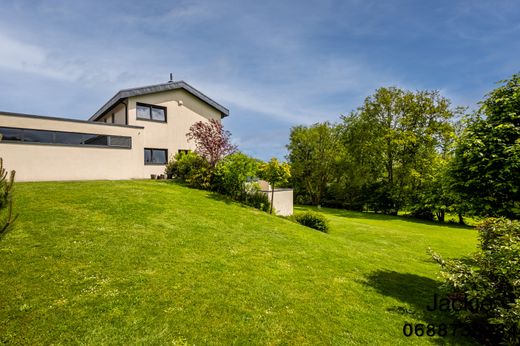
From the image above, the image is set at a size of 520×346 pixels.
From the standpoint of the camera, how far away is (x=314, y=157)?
4784 cm

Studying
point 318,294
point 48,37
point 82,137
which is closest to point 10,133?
point 82,137

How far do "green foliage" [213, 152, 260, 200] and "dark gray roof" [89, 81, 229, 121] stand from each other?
10.2 metres

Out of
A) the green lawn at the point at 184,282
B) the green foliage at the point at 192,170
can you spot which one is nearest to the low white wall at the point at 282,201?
the green foliage at the point at 192,170

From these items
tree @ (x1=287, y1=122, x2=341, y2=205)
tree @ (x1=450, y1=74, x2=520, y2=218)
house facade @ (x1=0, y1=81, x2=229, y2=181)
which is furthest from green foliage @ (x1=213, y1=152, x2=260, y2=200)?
tree @ (x1=287, y1=122, x2=341, y2=205)

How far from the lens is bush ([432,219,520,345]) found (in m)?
5.52

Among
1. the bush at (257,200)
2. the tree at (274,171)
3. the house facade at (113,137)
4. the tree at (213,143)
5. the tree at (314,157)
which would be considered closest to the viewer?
the house facade at (113,137)

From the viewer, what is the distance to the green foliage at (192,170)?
20359 mm

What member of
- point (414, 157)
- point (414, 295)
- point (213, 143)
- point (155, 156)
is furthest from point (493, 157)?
point (414, 157)

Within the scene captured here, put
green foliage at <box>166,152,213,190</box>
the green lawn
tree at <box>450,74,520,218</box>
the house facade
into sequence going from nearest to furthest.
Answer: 1. the green lawn
2. tree at <box>450,74,520,218</box>
3. the house facade
4. green foliage at <box>166,152,213,190</box>

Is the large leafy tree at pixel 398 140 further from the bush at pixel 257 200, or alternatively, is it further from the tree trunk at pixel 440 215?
the bush at pixel 257 200

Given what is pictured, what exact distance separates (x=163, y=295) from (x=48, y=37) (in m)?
14.1

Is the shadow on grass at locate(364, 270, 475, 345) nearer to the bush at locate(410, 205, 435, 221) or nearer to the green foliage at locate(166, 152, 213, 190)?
the green foliage at locate(166, 152, 213, 190)

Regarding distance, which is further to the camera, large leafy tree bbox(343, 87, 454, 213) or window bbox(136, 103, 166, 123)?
large leafy tree bbox(343, 87, 454, 213)

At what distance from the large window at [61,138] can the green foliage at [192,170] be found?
4.16 m
